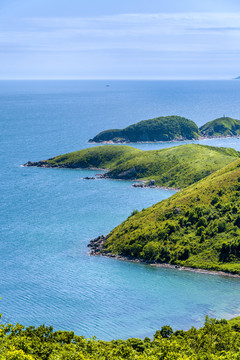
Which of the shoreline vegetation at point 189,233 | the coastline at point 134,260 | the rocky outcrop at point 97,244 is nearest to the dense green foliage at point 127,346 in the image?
the coastline at point 134,260

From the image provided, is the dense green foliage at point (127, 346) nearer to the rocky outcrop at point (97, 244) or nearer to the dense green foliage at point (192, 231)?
the dense green foliage at point (192, 231)

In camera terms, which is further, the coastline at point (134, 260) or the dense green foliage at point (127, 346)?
the coastline at point (134, 260)

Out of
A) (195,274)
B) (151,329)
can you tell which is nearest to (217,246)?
(195,274)

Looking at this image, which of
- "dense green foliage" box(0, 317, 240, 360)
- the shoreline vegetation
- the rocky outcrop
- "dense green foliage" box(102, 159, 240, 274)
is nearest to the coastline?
the rocky outcrop

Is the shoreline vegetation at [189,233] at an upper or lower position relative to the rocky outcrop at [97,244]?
upper

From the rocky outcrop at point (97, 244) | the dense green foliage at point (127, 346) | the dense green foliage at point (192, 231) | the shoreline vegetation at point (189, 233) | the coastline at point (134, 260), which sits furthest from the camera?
the rocky outcrop at point (97, 244)

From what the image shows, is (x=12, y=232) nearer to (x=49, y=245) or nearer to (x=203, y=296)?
(x=49, y=245)
